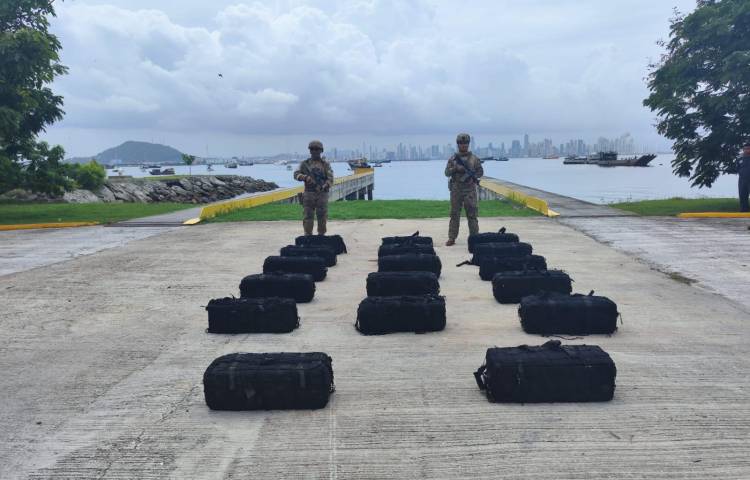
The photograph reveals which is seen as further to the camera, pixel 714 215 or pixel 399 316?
pixel 714 215

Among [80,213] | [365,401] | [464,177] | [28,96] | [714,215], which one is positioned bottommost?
[365,401]

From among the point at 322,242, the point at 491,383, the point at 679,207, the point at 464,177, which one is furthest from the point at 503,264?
the point at 679,207

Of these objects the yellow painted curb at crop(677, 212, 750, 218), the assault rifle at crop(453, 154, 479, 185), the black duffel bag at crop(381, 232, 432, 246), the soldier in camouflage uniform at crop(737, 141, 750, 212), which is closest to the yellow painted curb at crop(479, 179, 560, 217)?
the yellow painted curb at crop(677, 212, 750, 218)

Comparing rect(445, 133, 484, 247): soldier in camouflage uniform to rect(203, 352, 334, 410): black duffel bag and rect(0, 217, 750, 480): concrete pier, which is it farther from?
rect(203, 352, 334, 410): black duffel bag

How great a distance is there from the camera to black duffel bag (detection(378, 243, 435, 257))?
985 centimetres

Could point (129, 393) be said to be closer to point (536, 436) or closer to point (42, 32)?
point (536, 436)

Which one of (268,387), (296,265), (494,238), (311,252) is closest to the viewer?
(268,387)

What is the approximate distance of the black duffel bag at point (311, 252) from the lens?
998cm

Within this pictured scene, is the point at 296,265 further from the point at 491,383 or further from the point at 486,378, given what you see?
the point at 491,383

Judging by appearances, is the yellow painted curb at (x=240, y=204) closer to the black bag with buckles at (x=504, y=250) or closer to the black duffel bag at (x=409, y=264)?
the black duffel bag at (x=409, y=264)

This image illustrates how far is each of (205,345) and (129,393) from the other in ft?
4.36

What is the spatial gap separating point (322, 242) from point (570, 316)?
5980mm

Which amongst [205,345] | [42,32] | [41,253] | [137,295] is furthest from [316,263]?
[42,32]

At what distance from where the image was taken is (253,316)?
21.7 ft
